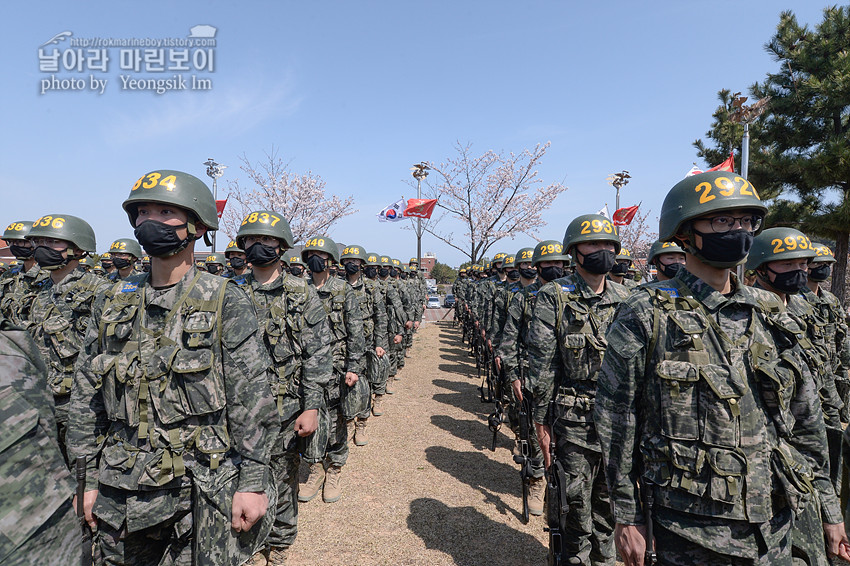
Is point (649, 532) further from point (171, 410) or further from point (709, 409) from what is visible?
point (171, 410)

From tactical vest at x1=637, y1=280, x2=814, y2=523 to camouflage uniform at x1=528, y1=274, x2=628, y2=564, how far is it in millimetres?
1559

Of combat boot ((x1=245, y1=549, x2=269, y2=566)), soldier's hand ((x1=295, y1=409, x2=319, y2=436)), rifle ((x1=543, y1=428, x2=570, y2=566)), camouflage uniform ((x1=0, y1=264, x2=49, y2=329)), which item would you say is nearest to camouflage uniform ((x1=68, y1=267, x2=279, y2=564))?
soldier's hand ((x1=295, y1=409, x2=319, y2=436))

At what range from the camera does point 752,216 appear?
2357 millimetres

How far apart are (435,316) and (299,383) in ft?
101

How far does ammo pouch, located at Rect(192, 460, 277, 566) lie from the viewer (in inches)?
94.0

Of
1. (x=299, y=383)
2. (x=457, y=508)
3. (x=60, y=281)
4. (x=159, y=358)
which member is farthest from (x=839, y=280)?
(x=60, y=281)

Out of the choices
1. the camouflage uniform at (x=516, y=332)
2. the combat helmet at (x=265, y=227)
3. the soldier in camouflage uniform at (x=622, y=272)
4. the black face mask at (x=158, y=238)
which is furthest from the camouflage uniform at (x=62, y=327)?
the soldier in camouflage uniform at (x=622, y=272)

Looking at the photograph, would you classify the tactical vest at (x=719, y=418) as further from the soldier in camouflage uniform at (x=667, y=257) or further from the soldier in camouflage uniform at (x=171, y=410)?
the soldier in camouflage uniform at (x=667, y=257)

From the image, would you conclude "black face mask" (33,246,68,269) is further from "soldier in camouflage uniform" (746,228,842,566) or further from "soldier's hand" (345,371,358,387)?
"soldier in camouflage uniform" (746,228,842,566)

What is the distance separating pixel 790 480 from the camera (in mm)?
2123

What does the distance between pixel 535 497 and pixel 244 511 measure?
4.16m

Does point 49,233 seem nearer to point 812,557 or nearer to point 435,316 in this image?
point 812,557

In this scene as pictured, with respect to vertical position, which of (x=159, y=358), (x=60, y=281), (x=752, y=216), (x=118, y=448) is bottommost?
(x=118, y=448)

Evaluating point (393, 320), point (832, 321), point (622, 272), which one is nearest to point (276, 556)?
point (832, 321)
